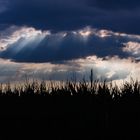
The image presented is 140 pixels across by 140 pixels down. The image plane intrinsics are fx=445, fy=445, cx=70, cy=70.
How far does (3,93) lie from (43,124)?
2970 millimetres

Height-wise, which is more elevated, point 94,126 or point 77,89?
point 77,89

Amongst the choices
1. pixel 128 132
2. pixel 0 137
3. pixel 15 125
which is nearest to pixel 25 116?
pixel 15 125

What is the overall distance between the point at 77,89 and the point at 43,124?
1966 millimetres

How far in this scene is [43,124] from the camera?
→ 31.8ft

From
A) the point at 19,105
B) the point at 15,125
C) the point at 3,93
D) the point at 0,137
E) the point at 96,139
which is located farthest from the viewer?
the point at 3,93

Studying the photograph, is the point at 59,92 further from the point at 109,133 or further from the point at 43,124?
the point at 109,133

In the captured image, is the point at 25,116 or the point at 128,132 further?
the point at 25,116

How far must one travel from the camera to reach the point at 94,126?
9141mm

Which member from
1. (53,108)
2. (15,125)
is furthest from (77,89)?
(15,125)

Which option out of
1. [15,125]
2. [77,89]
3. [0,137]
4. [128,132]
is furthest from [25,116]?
[128,132]

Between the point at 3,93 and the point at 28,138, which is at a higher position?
the point at 3,93

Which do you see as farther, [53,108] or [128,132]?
[53,108]

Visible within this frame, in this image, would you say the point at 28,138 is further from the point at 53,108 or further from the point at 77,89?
the point at 77,89

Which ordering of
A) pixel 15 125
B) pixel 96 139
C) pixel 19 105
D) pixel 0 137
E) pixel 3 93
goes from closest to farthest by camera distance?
pixel 96 139 → pixel 0 137 → pixel 15 125 → pixel 19 105 → pixel 3 93
